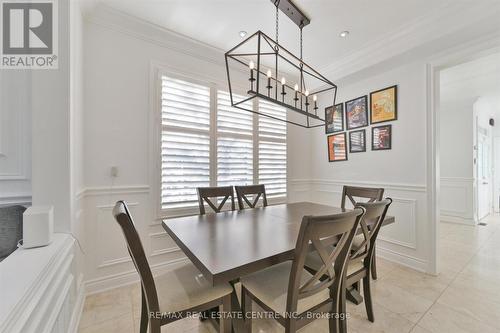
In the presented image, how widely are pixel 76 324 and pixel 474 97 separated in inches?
276

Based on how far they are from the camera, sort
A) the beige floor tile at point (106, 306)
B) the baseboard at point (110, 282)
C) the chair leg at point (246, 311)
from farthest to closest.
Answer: the baseboard at point (110, 282) → the beige floor tile at point (106, 306) → the chair leg at point (246, 311)

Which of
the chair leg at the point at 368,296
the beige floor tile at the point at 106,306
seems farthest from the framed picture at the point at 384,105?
the beige floor tile at the point at 106,306

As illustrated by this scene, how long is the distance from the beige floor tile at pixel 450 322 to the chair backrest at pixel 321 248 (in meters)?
1.06

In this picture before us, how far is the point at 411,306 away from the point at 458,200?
4.15 metres

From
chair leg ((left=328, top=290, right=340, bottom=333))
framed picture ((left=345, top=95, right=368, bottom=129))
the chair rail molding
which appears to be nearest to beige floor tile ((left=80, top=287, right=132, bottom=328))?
the chair rail molding

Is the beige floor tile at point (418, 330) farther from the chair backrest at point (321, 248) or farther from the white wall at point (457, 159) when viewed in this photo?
the white wall at point (457, 159)

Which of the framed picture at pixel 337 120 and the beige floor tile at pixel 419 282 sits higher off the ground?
the framed picture at pixel 337 120

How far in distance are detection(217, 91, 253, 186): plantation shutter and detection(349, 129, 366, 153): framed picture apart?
5.25 feet

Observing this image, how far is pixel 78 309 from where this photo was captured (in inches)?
66.0

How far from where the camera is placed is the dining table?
1012 mm

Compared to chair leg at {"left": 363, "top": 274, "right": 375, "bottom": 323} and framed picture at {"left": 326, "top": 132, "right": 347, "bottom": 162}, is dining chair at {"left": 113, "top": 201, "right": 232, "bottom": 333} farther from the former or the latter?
framed picture at {"left": 326, "top": 132, "right": 347, "bottom": 162}

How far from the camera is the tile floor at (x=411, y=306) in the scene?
160 cm

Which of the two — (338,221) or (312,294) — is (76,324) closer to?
(312,294)

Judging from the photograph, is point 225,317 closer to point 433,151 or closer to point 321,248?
point 321,248
